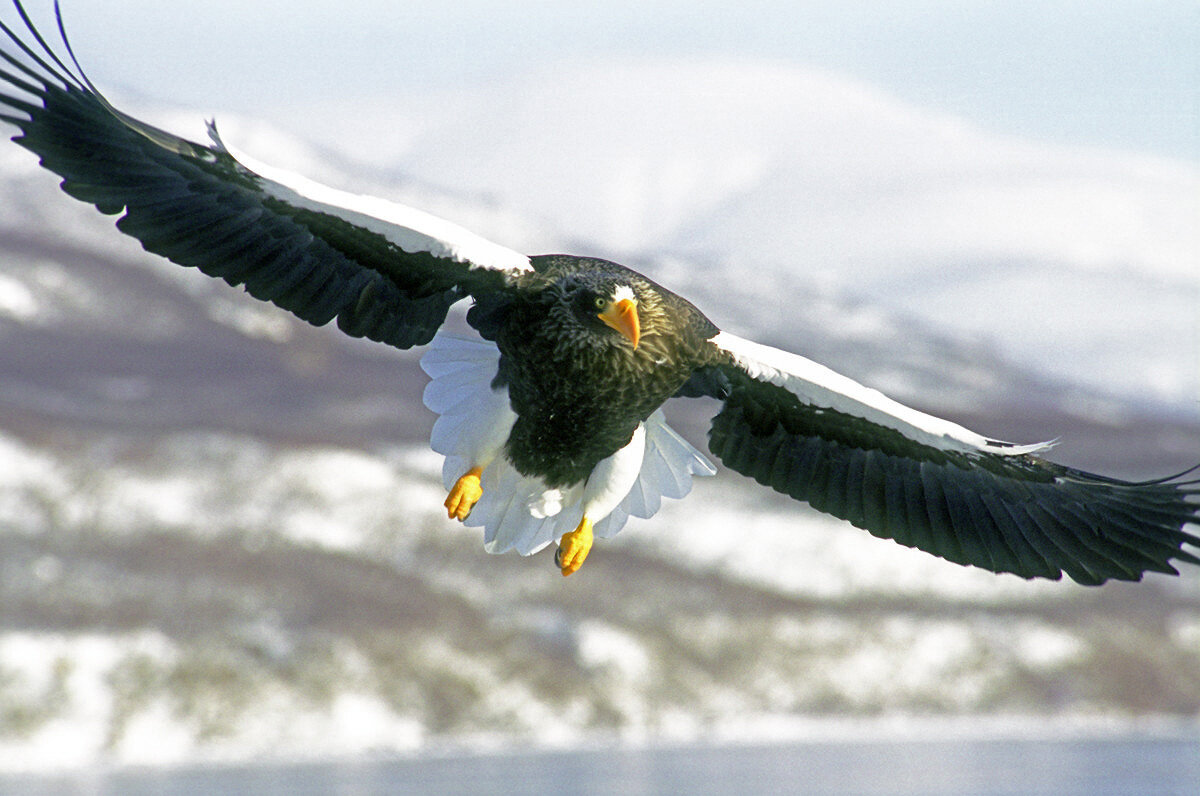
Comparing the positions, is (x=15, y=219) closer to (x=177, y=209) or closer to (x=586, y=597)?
(x=586, y=597)

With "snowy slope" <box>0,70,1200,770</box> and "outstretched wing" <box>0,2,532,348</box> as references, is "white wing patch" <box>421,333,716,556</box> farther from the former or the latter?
"snowy slope" <box>0,70,1200,770</box>

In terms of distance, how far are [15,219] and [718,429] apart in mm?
91441

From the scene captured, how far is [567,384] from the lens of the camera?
8906 millimetres

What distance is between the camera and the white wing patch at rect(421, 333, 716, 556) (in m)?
9.91

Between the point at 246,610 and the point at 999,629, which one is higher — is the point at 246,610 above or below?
below

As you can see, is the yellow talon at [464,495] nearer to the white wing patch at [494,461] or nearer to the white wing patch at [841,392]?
the white wing patch at [494,461]

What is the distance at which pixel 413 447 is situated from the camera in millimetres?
60500

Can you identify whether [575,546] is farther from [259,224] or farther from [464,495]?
[259,224]

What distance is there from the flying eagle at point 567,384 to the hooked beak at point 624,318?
1 cm

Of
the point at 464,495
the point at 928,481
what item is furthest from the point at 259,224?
the point at 928,481

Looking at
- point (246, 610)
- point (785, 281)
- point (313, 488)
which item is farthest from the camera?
point (785, 281)

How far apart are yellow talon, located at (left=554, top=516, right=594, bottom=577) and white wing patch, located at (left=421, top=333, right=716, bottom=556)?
111mm

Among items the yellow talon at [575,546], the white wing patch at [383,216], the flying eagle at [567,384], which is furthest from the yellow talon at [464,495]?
the white wing patch at [383,216]

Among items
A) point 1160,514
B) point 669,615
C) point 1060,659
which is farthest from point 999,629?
point 1160,514
